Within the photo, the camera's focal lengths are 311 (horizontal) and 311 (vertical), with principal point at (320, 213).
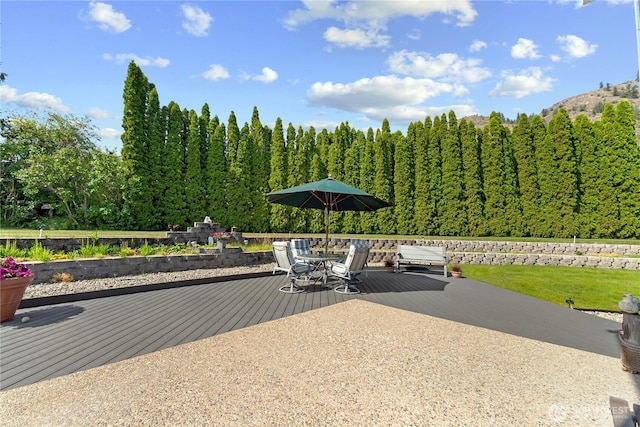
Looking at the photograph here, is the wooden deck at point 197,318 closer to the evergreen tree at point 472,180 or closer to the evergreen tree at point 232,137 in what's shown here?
the evergreen tree at point 472,180

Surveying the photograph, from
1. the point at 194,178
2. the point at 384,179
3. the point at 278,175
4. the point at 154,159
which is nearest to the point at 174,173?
the point at 194,178

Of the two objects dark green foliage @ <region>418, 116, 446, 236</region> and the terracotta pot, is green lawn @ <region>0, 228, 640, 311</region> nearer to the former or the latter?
the terracotta pot

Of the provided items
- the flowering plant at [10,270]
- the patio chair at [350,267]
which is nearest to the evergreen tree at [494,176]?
the patio chair at [350,267]

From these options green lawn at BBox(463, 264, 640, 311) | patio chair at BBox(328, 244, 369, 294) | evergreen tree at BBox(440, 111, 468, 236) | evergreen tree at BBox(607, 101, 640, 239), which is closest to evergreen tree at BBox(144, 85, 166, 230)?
patio chair at BBox(328, 244, 369, 294)

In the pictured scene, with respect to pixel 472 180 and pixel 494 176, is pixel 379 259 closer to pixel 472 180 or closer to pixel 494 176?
pixel 472 180

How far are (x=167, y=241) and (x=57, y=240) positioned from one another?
294 centimetres

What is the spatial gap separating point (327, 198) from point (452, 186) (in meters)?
11.8

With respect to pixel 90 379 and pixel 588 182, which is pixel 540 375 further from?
pixel 588 182

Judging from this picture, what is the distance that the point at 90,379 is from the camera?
8.91 ft

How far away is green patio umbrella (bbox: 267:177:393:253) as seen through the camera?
699 centimetres

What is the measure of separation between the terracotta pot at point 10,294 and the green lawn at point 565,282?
9.77m

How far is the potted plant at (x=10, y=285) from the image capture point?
4102 mm

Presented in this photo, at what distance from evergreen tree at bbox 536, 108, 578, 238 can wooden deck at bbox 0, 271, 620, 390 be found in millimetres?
11869

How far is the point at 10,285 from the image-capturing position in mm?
4164
